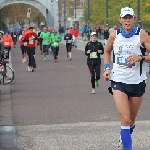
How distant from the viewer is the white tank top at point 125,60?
8.20 m

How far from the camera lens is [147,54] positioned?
8.47m

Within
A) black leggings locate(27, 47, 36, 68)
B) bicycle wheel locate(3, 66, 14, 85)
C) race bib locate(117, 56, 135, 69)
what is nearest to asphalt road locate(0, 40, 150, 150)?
bicycle wheel locate(3, 66, 14, 85)

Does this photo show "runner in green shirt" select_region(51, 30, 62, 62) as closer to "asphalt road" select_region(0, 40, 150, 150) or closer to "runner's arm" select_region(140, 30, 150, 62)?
"asphalt road" select_region(0, 40, 150, 150)

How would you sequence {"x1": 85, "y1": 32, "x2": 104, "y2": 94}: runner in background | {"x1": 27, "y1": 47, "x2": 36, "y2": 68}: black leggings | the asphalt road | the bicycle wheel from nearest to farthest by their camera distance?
the asphalt road < {"x1": 85, "y1": 32, "x2": 104, "y2": 94}: runner in background < the bicycle wheel < {"x1": 27, "y1": 47, "x2": 36, "y2": 68}: black leggings

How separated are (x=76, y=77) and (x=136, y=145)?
13.4 metres

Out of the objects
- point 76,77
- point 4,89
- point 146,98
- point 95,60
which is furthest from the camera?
point 76,77

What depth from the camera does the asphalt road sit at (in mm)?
9508

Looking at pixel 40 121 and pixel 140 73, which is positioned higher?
pixel 140 73

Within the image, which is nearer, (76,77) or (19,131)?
(19,131)

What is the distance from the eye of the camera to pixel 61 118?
12.2m

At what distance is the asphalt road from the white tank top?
123cm

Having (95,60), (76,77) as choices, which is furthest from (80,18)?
(95,60)

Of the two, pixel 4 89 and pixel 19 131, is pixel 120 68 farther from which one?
pixel 4 89

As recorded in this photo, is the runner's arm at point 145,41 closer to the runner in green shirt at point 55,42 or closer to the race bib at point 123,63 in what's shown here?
the race bib at point 123,63
